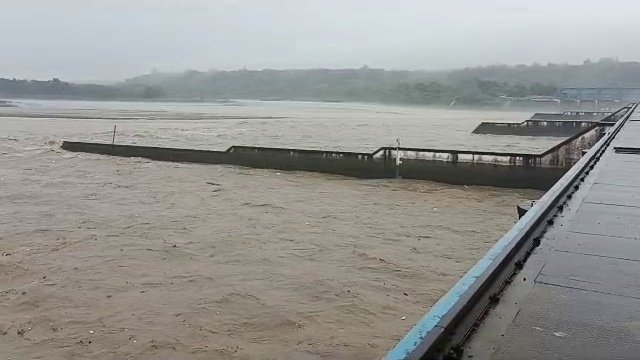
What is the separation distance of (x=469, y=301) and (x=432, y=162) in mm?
15433

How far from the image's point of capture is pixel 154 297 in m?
7.29

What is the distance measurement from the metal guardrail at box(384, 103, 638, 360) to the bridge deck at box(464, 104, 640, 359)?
2.6 inches

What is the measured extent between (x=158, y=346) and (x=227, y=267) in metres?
2.97

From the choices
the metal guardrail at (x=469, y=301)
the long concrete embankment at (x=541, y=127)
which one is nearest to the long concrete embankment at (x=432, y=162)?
the metal guardrail at (x=469, y=301)

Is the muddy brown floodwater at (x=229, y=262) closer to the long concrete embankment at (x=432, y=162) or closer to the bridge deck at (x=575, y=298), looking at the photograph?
the long concrete embankment at (x=432, y=162)

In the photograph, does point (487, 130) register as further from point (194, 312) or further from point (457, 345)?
point (457, 345)

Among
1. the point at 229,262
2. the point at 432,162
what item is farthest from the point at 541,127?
the point at 229,262

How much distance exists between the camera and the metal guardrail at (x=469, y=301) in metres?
2.49

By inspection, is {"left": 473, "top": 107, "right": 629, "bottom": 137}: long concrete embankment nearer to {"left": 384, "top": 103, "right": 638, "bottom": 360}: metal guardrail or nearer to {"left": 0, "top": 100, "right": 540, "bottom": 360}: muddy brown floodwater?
{"left": 0, "top": 100, "right": 540, "bottom": 360}: muddy brown floodwater

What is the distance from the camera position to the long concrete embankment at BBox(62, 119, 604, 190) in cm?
1656

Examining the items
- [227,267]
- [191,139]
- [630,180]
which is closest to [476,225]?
[630,180]

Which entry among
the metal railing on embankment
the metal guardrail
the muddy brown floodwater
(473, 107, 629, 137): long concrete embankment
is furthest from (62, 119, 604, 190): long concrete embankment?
(473, 107, 629, 137): long concrete embankment

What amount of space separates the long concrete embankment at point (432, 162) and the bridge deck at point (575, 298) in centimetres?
1131

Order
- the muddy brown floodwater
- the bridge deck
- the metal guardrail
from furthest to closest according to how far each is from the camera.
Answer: the muddy brown floodwater → the bridge deck → the metal guardrail
